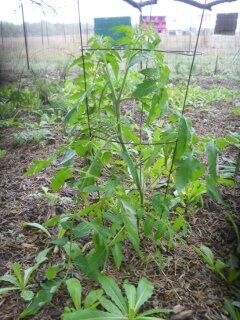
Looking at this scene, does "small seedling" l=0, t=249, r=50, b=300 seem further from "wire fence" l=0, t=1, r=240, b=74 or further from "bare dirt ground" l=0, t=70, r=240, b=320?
"wire fence" l=0, t=1, r=240, b=74

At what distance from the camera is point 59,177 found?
1.25 m

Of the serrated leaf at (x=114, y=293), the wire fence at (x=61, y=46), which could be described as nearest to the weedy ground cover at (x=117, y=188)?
the serrated leaf at (x=114, y=293)

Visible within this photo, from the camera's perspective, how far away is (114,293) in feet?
3.82

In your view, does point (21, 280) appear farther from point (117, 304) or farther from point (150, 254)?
point (150, 254)

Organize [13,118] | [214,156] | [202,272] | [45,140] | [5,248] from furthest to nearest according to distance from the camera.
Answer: [13,118]
[45,140]
[5,248]
[202,272]
[214,156]

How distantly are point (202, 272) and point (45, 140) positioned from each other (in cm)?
224

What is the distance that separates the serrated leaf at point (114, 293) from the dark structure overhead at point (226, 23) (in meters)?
7.38

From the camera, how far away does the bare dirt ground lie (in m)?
1.27

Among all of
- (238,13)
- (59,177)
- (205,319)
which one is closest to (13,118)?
(59,177)

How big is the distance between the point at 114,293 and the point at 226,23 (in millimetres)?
7504

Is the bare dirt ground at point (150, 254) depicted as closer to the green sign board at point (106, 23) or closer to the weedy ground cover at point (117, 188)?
the weedy ground cover at point (117, 188)

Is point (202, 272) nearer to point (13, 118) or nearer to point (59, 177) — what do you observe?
point (59, 177)

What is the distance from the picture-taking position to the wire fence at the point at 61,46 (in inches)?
240

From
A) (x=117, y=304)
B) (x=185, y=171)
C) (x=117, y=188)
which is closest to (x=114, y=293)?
(x=117, y=304)
